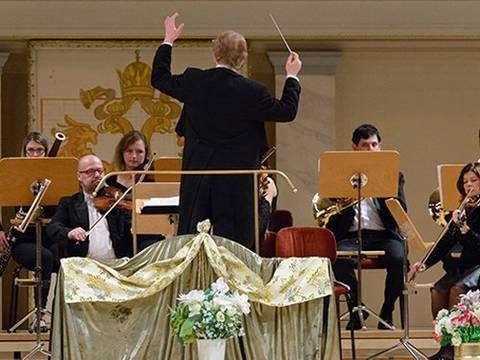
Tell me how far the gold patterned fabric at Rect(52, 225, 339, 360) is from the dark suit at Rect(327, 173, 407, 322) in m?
1.80

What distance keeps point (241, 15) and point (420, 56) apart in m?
1.75

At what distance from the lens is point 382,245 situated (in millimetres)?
→ 7488

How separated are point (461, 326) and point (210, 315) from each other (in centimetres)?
122

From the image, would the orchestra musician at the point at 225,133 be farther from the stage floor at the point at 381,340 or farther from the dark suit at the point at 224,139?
the stage floor at the point at 381,340

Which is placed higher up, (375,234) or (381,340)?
(375,234)

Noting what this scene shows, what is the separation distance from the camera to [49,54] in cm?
938

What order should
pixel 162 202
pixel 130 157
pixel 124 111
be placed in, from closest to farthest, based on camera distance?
pixel 162 202 → pixel 130 157 → pixel 124 111

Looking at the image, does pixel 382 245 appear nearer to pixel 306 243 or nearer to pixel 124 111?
pixel 306 243

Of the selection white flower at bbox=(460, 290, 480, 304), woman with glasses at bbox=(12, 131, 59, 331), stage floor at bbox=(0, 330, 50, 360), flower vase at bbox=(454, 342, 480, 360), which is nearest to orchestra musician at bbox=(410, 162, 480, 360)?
white flower at bbox=(460, 290, 480, 304)

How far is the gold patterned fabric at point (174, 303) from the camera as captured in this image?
5.41 m

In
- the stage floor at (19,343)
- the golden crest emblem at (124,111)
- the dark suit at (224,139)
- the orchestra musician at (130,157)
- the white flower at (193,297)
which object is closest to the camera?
the white flower at (193,297)

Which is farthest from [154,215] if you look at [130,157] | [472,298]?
[472,298]

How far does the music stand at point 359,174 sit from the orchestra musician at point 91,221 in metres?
1.23

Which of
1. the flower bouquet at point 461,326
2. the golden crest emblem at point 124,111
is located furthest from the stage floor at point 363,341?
the golden crest emblem at point 124,111
